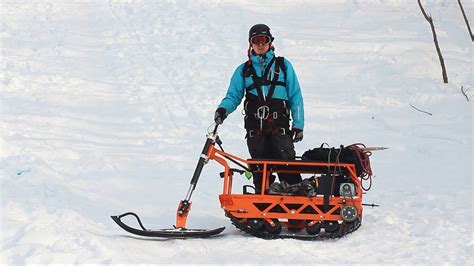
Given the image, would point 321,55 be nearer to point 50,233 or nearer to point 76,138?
point 76,138

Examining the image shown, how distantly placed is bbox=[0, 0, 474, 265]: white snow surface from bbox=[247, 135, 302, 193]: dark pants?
758 mm

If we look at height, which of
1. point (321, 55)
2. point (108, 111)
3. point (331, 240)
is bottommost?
point (331, 240)

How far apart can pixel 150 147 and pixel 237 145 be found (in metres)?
1.38

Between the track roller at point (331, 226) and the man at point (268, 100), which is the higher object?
the man at point (268, 100)

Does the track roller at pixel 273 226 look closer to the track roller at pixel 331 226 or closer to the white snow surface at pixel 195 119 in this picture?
→ the white snow surface at pixel 195 119

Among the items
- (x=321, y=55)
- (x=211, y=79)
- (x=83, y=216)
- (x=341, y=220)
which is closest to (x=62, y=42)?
(x=211, y=79)

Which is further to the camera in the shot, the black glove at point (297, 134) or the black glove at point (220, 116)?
the black glove at point (297, 134)

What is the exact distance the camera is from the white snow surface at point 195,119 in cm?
618

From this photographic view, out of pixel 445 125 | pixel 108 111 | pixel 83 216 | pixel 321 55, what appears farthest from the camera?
pixel 321 55

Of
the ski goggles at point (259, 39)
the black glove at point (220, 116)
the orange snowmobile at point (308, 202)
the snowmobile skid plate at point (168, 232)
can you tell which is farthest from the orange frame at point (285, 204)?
the ski goggles at point (259, 39)

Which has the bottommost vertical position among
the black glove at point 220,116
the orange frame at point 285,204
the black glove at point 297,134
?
the orange frame at point 285,204

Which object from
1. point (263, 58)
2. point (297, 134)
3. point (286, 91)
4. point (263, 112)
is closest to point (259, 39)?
point (263, 58)

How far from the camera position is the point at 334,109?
12.9 metres

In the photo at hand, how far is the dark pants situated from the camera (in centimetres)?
704
